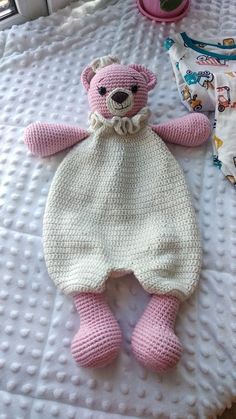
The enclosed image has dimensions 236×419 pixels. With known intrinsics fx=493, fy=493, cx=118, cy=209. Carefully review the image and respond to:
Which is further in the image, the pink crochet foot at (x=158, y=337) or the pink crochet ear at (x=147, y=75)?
the pink crochet ear at (x=147, y=75)

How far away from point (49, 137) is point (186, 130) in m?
0.26

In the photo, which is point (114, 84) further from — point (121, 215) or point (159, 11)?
point (159, 11)

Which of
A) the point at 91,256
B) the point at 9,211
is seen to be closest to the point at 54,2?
the point at 9,211

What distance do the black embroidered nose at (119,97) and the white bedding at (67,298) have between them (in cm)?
13

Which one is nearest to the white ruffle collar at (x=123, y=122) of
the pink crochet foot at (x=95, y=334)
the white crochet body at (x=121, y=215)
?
the white crochet body at (x=121, y=215)

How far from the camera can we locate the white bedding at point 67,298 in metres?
0.75

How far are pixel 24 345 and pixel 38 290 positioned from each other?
0.09m

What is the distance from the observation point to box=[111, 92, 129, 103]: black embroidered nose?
91cm

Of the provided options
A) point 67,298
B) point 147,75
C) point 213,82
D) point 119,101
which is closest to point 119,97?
point 119,101

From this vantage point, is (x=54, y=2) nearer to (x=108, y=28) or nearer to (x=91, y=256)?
(x=108, y=28)

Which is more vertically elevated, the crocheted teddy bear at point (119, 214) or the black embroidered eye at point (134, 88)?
the black embroidered eye at point (134, 88)

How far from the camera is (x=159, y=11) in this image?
1.18 metres

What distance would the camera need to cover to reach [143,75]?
3.23ft

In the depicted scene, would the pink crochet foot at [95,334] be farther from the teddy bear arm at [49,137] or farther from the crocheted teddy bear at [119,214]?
the teddy bear arm at [49,137]
